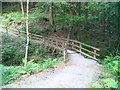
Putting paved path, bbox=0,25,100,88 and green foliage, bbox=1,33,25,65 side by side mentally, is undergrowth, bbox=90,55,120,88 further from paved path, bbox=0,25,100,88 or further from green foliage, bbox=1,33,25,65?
green foliage, bbox=1,33,25,65

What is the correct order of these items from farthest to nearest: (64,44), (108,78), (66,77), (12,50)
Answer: (12,50)
(64,44)
(66,77)
(108,78)

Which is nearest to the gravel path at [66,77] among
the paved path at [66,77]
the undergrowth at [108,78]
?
the paved path at [66,77]

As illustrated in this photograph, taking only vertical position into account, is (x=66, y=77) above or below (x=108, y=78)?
below

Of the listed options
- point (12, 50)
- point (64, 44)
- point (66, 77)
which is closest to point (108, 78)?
point (66, 77)

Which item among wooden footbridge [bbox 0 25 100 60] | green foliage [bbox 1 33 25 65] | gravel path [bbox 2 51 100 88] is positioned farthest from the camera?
green foliage [bbox 1 33 25 65]

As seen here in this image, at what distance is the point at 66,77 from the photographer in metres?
12.9

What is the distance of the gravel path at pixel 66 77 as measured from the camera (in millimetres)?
11766

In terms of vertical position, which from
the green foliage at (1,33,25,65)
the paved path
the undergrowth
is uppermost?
the undergrowth

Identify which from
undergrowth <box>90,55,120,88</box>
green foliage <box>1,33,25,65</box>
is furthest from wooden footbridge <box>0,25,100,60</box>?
undergrowth <box>90,55,120,88</box>

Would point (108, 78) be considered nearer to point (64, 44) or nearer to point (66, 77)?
point (66, 77)

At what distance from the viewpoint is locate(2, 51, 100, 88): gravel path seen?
11.8 m

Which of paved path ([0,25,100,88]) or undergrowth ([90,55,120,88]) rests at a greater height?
undergrowth ([90,55,120,88])

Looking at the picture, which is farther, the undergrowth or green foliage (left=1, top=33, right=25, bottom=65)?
green foliage (left=1, top=33, right=25, bottom=65)

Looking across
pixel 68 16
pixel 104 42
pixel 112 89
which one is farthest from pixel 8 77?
pixel 68 16
